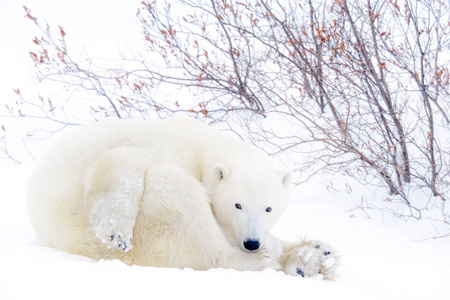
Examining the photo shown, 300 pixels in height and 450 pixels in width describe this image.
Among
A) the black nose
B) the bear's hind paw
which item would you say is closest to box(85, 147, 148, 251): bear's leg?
the bear's hind paw

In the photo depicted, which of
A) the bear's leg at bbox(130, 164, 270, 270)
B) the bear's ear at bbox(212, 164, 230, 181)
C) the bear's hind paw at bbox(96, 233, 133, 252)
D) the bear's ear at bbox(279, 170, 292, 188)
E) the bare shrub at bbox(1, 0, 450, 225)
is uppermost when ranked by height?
the bare shrub at bbox(1, 0, 450, 225)

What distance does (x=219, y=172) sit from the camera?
2.94 meters

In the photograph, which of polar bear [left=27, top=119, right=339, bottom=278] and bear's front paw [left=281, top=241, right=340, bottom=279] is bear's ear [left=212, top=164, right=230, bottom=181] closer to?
polar bear [left=27, top=119, right=339, bottom=278]

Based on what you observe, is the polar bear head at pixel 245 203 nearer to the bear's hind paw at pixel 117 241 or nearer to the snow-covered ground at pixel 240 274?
the snow-covered ground at pixel 240 274

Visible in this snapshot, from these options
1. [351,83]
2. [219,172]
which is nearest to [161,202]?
[219,172]

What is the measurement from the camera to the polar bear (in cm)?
251

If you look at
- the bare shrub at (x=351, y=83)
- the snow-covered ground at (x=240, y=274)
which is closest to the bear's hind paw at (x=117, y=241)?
the snow-covered ground at (x=240, y=274)

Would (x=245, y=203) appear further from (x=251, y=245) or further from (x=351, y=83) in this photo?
(x=351, y=83)

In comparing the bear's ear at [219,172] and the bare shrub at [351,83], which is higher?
the bare shrub at [351,83]

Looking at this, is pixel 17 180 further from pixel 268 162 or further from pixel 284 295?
pixel 284 295

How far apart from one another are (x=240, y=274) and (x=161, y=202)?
636mm

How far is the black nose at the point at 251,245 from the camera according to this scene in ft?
8.79

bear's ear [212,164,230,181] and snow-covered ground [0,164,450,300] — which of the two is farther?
bear's ear [212,164,230,181]

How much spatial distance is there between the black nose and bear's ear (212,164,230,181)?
1.45 feet
